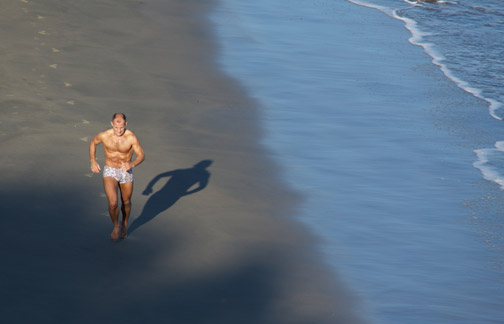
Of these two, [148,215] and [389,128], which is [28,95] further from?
[389,128]

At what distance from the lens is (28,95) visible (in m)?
15.2

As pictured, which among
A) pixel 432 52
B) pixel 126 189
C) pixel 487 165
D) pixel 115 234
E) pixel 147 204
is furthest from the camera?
pixel 432 52

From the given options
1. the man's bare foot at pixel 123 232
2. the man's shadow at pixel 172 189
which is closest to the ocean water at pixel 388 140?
the man's shadow at pixel 172 189

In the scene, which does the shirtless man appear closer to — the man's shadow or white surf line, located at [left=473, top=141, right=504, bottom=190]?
the man's shadow

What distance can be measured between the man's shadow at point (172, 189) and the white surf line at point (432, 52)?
8.28 m

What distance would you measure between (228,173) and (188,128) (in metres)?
2.17

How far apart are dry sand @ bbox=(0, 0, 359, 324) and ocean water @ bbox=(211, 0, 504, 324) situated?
2.09ft

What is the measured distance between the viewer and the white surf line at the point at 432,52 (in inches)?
746

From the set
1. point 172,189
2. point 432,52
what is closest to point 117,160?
point 172,189

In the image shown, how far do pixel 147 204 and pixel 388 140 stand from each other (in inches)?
231

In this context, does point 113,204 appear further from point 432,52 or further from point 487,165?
point 432,52

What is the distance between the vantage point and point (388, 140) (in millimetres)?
15430

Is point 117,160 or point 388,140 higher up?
point 117,160

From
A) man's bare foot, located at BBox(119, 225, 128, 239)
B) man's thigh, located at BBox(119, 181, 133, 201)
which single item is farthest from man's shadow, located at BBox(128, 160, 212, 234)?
man's thigh, located at BBox(119, 181, 133, 201)
